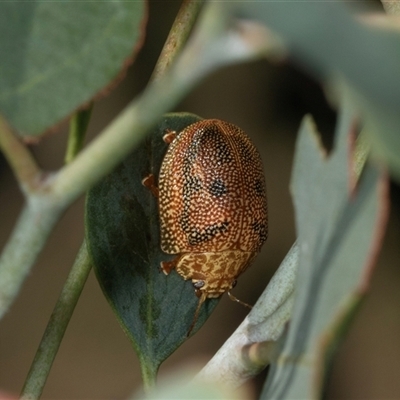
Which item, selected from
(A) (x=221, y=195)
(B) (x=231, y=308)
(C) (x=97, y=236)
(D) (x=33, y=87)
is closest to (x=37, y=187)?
(D) (x=33, y=87)

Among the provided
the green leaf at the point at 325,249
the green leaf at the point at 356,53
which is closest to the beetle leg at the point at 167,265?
the green leaf at the point at 325,249

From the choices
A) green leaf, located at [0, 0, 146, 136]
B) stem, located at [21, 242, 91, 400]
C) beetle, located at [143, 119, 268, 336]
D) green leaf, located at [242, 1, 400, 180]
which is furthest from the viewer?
beetle, located at [143, 119, 268, 336]

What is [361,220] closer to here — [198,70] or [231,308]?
[198,70]

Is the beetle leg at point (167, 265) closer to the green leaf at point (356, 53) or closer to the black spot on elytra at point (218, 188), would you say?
the black spot on elytra at point (218, 188)

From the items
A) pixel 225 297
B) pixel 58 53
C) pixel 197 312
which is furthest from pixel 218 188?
pixel 225 297

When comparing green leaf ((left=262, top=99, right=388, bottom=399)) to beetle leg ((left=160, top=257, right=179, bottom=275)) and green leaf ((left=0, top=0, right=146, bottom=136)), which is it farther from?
beetle leg ((left=160, top=257, right=179, bottom=275))

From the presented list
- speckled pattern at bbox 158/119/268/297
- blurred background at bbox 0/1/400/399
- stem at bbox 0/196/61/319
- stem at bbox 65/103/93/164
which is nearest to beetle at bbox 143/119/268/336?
speckled pattern at bbox 158/119/268/297
